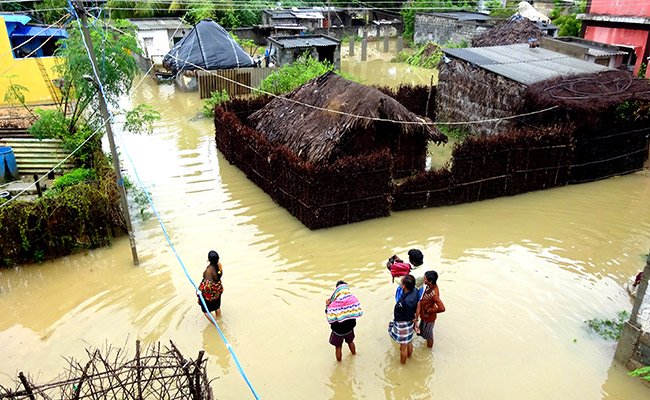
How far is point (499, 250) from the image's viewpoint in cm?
962

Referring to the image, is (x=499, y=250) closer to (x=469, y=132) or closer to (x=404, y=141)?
(x=404, y=141)

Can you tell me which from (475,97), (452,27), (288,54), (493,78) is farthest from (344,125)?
(452,27)

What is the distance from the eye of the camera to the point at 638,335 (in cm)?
631

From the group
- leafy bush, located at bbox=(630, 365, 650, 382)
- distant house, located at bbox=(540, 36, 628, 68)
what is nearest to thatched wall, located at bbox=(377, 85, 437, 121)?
distant house, located at bbox=(540, 36, 628, 68)

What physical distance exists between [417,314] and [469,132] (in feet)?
35.3

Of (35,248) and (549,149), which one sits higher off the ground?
(549,149)

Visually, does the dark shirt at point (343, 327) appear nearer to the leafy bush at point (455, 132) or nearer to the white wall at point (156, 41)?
the leafy bush at point (455, 132)

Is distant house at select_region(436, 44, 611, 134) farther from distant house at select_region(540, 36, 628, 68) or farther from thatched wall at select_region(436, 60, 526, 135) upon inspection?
distant house at select_region(540, 36, 628, 68)

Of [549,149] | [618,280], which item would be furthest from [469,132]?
[618,280]

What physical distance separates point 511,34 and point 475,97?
8.02m

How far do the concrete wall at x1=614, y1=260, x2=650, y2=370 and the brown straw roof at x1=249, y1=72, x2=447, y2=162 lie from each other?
6.48 metres

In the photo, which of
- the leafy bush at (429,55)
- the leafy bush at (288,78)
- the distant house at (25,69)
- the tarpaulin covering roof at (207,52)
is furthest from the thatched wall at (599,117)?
the distant house at (25,69)

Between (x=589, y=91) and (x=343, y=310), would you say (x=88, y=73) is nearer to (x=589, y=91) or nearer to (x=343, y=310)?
(x=343, y=310)

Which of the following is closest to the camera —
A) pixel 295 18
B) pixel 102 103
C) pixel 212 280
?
pixel 212 280
